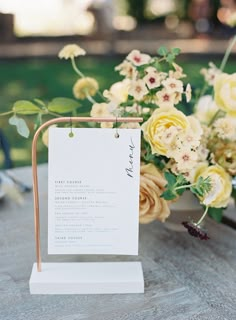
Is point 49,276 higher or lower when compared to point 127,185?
lower

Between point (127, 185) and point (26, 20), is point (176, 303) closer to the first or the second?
point (127, 185)

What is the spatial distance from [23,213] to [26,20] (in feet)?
39.2

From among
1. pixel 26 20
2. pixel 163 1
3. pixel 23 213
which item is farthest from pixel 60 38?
pixel 23 213

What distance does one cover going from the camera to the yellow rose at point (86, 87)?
1.29 metres

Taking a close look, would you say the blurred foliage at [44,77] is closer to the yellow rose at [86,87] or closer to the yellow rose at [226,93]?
the yellow rose at [86,87]

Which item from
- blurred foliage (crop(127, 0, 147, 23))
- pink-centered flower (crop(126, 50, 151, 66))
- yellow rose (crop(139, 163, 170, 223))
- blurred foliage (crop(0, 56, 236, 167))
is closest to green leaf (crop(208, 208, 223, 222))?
yellow rose (crop(139, 163, 170, 223))

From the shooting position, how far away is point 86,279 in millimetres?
972

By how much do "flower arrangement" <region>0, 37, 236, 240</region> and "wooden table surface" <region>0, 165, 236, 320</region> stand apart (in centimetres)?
8

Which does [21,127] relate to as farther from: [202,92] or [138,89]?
[202,92]

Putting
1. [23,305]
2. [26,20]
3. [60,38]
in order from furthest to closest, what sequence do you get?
[26,20] → [60,38] → [23,305]

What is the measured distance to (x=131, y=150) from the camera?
95 cm

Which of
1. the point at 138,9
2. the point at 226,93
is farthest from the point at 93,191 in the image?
the point at 138,9

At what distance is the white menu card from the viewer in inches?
37.1

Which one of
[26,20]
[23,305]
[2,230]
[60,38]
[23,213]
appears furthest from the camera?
[26,20]
